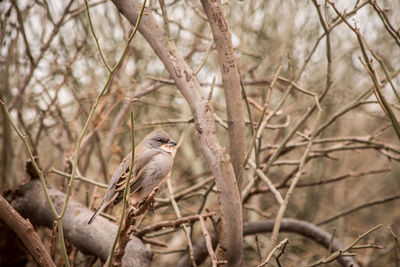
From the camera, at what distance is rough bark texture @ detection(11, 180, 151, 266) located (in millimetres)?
2875

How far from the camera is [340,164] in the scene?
669 centimetres

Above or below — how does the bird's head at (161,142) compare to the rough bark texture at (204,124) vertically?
above

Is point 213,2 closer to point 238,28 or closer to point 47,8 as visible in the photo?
point 47,8

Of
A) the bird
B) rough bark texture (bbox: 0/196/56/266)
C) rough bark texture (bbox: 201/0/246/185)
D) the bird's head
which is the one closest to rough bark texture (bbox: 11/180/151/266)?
the bird

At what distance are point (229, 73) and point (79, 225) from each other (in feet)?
5.17

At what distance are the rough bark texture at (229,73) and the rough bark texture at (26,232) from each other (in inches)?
51.0

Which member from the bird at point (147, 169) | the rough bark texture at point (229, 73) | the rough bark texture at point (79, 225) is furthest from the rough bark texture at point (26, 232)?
the rough bark texture at point (229, 73)

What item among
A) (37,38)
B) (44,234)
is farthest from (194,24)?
(44,234)

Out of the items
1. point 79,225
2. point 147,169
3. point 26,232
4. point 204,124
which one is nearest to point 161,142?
point 147,169

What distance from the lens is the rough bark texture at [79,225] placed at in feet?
Result: 9.43

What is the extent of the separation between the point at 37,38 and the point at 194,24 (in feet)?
7.19

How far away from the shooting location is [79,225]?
9.87 feet

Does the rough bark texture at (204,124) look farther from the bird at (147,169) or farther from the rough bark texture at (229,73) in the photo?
the bird at (147,169)

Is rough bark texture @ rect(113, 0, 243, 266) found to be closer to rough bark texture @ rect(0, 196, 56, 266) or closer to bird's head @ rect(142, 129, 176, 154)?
rough bark texture @ rect(0, 196, 56, 266)
